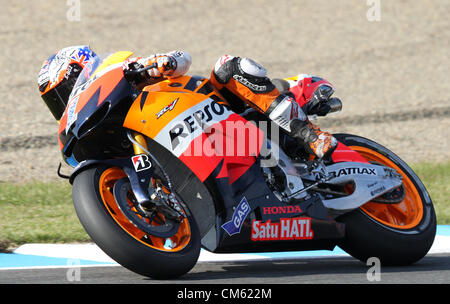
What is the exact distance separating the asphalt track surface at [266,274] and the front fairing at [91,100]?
0.73 m

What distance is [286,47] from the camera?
1519cm

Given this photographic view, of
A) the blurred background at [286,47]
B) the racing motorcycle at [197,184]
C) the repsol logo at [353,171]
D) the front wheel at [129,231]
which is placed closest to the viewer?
the front wheel at [129,231]

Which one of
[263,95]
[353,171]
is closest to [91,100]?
[263,95]

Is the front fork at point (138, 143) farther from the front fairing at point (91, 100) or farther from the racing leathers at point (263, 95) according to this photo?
the racing leathers at point (263, 95)

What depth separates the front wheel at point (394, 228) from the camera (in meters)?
5.06

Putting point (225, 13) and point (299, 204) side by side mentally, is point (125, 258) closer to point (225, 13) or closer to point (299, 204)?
point (299, 204)

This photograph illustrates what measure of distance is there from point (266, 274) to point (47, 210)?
2962 millimetres

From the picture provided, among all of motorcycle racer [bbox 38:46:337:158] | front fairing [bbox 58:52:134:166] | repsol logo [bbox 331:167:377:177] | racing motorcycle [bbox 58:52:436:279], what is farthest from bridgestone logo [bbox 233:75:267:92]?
repsol logo [bbox 331:167:377:177]

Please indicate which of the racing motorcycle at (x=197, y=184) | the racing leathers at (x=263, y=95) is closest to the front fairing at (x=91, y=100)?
the racing motorcycle at (x=197, y=184)

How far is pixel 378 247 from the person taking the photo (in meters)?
5.05

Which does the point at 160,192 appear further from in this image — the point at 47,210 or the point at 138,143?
the point at 47,210

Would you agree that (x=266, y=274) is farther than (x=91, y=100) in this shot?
Yes

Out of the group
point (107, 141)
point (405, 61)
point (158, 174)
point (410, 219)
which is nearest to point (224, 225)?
point (158, 174)

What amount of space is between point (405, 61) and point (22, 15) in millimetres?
7776
